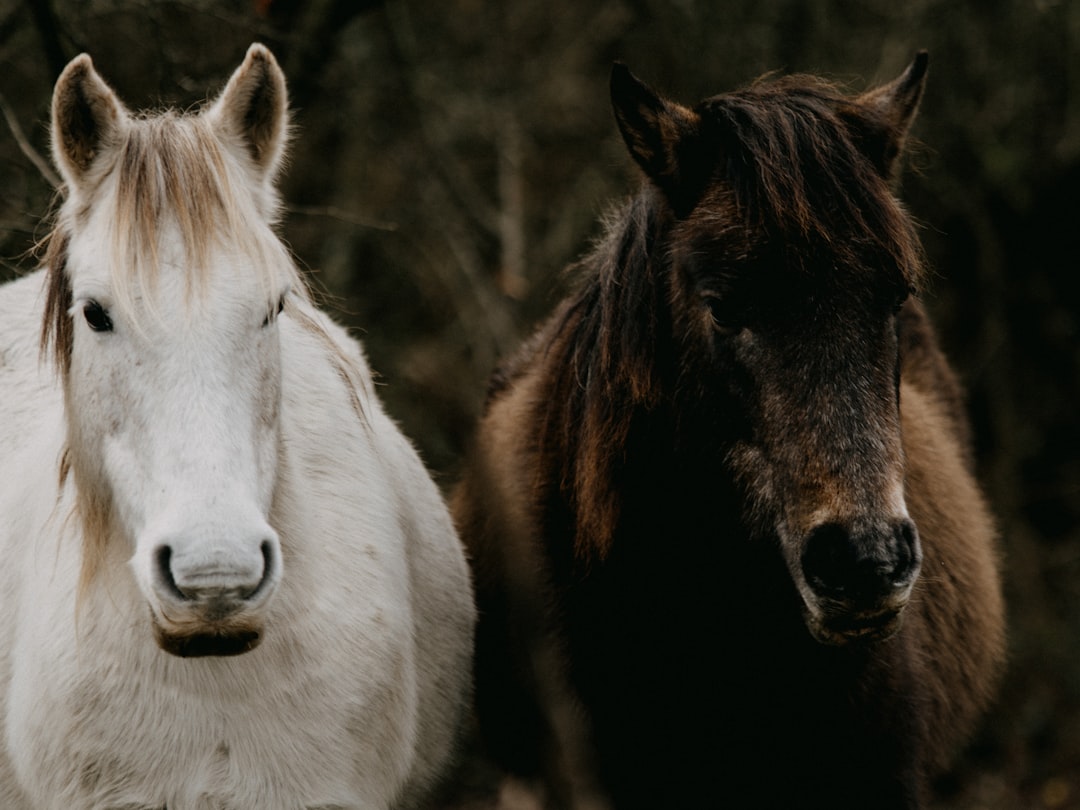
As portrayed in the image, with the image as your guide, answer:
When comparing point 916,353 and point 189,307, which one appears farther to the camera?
point 916,353

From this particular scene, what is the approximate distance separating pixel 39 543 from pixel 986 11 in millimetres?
7894

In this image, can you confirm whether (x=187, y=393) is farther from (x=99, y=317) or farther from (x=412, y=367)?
(x=412, y=367)

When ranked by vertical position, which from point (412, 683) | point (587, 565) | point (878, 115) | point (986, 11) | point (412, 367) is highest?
point (986, 11)

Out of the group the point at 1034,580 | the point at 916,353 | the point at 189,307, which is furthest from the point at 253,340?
the point at 1034,580

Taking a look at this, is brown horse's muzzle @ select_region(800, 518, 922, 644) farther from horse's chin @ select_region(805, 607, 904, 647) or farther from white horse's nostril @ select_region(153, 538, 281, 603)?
white horse's nostril @ select_region(153, 538, 281, 603)

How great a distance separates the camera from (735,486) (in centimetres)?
338

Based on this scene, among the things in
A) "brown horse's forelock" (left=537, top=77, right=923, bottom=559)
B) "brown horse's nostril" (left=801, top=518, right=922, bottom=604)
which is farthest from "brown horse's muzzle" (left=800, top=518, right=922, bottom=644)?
"brown horse's forelock" (left=537, top=77, right=923, bottom=559)

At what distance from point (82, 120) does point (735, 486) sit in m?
1.86

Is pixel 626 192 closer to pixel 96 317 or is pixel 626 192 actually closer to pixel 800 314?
pixel 800 314

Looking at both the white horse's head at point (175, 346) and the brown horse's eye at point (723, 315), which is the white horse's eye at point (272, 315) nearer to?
the white horse's head at point (175, 346)

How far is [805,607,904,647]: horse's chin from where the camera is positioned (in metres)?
3.04

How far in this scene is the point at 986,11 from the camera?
9.10 metres

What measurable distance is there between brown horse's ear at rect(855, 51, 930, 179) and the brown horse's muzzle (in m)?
1.13

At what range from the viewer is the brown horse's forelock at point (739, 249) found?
326cm
